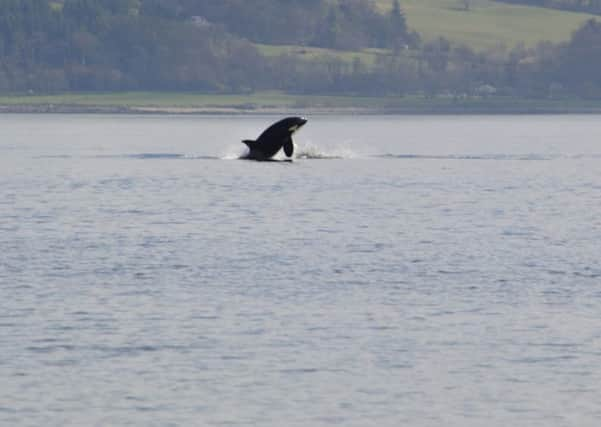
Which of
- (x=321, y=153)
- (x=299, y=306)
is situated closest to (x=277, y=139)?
(x=321, y=153)

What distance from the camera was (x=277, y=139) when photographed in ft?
313

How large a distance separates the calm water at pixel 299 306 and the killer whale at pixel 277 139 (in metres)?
5.67

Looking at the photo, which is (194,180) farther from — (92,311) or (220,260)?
(92,311)

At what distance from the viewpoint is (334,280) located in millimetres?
47031

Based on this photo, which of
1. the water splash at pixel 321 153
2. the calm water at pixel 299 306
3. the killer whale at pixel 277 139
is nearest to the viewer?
the calm water at pixel 299 306

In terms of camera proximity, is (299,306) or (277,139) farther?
(277,139)


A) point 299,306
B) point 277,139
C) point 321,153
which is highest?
point 299,306

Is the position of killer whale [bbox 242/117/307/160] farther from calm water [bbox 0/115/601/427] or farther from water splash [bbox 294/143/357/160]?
water splash [bbox 294/143/357/160]

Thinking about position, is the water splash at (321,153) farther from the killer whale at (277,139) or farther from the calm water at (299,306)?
the calm water at (299,306)

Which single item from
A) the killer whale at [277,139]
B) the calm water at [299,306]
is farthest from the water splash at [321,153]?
the calm water at [299,306]

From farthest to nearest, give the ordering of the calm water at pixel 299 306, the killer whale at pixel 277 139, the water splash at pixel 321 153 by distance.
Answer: the water splash at pixel 321 153
the killer whale at pixel 277 139
the calm water at pixel 299 306

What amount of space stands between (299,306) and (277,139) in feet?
178

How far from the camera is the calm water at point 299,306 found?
102 feet

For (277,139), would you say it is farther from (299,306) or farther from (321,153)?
(299,306)
